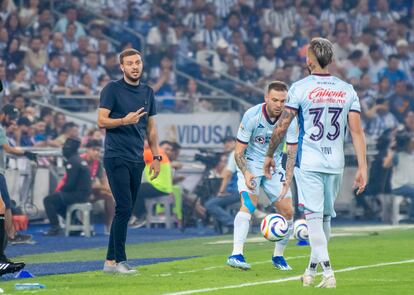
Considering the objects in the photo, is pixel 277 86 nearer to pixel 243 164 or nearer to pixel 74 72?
pixel 243 164

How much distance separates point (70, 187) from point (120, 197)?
9150 mm

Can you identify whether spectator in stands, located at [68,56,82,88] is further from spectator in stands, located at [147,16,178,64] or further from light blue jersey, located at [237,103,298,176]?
light blue jersey, located at [237,103,298,176]

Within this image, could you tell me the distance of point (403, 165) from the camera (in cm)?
2469

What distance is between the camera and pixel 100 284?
38.5 feet

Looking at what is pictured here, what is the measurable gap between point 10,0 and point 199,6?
16.3ft

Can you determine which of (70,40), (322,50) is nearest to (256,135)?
(322,50)

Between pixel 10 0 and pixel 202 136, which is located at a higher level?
pixel 10 0

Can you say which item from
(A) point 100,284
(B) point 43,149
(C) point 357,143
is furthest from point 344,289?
(B) point 43,149

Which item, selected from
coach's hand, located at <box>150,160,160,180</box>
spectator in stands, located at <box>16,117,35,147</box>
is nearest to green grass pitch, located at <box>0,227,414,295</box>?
coach's hand, located at <box>150,160,160,180</box>

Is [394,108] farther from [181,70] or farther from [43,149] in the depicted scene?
[43,149]

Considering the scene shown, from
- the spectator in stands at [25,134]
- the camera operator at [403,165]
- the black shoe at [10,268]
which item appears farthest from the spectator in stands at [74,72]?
the black shoe at [10,268]

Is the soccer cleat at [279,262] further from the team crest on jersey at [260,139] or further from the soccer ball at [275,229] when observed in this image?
the team crest on jersey at [260,139]

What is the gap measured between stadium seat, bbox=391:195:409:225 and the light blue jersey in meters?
10.6

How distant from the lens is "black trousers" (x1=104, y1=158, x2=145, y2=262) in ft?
42.2
